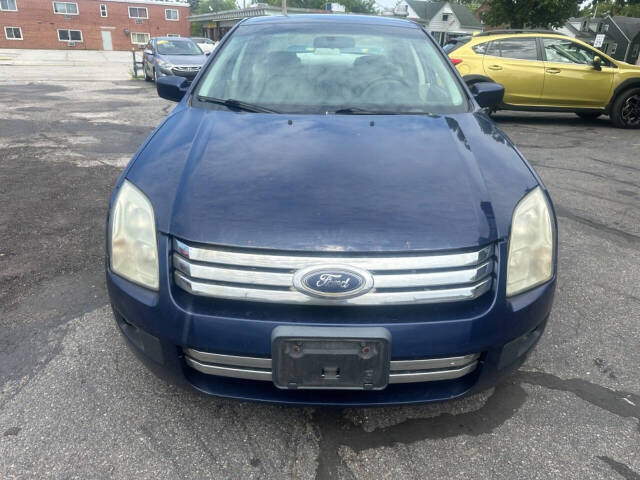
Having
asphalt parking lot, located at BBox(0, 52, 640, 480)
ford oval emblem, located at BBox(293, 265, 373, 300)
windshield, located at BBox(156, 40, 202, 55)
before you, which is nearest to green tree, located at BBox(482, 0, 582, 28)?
windshield, located at BBox(156, 40, 202, 55)

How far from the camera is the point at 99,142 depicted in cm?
685

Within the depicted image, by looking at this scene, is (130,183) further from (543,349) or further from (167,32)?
(167,32)

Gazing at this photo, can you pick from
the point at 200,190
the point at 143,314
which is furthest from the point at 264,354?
the point at 200,190

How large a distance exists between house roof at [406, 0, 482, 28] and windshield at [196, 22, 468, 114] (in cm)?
4896

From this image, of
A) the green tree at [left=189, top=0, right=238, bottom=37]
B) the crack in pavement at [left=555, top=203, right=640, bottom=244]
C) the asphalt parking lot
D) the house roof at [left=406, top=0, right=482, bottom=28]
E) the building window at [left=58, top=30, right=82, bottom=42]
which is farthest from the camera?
the green tree at [left=189, top=0, right=238, bottom=37]

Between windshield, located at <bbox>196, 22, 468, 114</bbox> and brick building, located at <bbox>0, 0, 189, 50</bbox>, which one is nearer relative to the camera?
windshield, located at <bbox>196, 22, 468, 114</bbox>

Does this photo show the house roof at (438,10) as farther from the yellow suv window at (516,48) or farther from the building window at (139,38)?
the yellow suv window at (516,48)

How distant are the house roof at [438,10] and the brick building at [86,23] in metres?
26.4

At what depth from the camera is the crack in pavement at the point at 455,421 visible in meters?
1.84

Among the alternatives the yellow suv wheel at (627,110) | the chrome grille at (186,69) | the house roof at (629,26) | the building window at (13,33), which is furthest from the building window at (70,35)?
the yellow suv wheel at (627,110)

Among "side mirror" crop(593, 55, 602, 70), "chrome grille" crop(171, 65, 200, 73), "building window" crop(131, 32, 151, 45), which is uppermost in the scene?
"side mirror" crop(593, 55, 602, 70)

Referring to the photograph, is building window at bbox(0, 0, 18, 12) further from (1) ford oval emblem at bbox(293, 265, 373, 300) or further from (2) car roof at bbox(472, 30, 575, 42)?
(1) ford oval emblem at bbox(293, 265, 373, 300)

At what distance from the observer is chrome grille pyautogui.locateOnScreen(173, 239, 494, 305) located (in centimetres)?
155

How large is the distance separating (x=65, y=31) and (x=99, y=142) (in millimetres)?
52906
